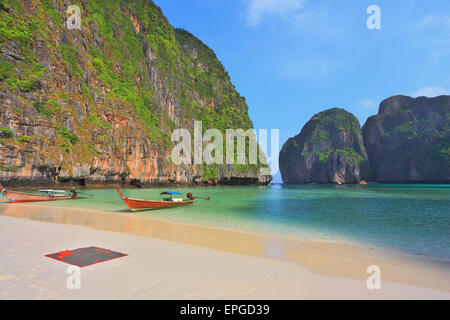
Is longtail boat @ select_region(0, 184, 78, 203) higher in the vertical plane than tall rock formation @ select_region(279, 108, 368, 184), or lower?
lower

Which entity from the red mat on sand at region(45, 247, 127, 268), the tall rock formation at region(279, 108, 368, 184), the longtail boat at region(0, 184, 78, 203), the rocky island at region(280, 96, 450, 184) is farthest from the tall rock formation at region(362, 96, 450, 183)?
the red mat on sand at region(45, 247, 127, 268)

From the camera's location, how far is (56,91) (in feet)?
126

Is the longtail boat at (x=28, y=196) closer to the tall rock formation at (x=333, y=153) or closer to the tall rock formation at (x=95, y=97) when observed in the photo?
the tall rock formation at (x=95, y=97)

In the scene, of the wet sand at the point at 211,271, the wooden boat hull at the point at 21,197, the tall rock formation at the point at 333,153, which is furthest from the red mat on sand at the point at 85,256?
the tall rock formation at the point at 333,153

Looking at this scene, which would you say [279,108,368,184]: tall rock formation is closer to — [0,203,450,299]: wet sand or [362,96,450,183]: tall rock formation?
[362,96,450,183]: tall rock formation

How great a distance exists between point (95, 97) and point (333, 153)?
16186 cm

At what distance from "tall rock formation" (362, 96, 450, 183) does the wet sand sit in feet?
536

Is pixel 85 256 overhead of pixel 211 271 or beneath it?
overhead

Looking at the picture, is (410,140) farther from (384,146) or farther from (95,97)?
(95,97)

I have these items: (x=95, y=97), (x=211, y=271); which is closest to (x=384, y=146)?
(x=95, y=97)

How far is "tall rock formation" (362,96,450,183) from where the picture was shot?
13438cm

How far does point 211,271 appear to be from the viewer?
5.65 metres

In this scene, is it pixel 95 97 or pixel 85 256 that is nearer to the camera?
pixel 85 256

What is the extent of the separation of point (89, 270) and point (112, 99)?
51.5 metres
